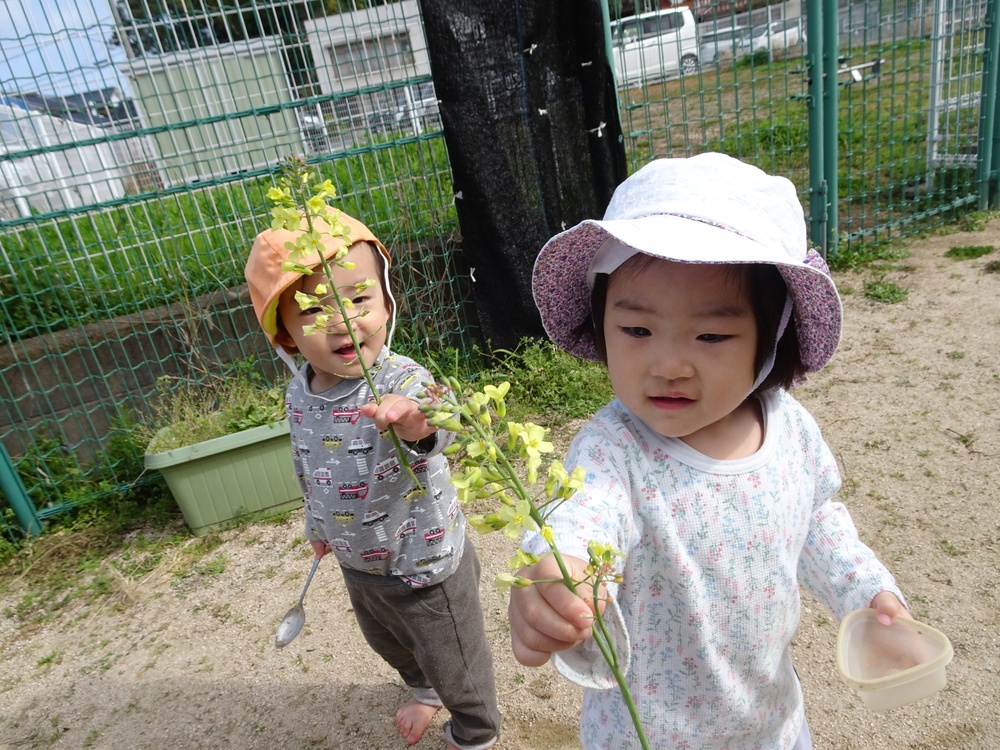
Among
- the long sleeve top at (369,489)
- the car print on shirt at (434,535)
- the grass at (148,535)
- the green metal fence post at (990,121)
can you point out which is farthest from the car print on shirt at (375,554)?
the green metal fence post at (990,121)

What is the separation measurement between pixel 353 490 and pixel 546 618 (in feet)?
3.81

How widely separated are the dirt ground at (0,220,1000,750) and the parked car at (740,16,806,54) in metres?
2.74

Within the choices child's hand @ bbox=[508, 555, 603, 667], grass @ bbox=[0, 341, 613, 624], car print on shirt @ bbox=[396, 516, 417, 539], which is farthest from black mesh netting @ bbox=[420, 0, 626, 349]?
child's hand @ bbox=[508, 555, 603, 667]

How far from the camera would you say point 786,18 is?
5.18 m

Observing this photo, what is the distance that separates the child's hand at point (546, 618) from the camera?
759mm

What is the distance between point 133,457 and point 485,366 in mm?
2121

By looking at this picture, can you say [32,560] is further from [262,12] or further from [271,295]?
[262,12]

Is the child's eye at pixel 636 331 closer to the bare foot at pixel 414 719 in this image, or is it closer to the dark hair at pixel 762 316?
the dark hair at pixel 762 316

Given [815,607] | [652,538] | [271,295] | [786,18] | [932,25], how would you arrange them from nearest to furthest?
[652,538]
[271,295]
[815,607]
[786,18]
[932,25]

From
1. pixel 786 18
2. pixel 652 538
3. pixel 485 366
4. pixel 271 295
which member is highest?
pixel 786 18

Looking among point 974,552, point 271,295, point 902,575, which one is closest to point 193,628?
point 271,295

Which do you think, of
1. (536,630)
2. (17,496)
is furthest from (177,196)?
(536,630)

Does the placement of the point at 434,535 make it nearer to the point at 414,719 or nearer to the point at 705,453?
the point at 414,719

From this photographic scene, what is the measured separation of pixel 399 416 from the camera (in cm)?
134
